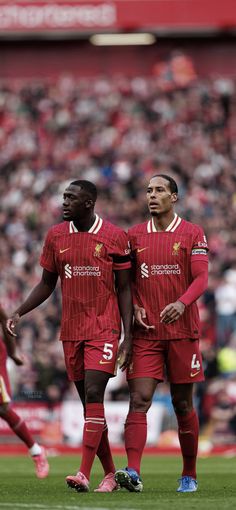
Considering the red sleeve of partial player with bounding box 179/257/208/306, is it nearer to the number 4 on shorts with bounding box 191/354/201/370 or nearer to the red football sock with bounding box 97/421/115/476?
the number 4 on shorts with bounding box 191/354/201/370

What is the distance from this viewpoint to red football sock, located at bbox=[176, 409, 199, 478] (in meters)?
10.3

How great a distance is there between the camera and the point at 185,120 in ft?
96.3

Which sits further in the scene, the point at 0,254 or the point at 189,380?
the point at 0,254

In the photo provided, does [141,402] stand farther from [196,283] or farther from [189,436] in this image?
[196,283]

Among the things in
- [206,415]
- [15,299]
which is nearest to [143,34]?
[15,299]

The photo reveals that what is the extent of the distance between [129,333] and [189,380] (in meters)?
0.59

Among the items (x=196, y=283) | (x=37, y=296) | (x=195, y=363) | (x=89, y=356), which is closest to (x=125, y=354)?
(x=89, y=356)

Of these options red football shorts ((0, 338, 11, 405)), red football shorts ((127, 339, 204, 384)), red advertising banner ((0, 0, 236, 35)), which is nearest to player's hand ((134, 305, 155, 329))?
red football shorts ((127, 339, 204, 384))

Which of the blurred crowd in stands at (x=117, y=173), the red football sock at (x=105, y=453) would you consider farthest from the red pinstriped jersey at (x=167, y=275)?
the blurred crowd in stands at (x=117, y=173)

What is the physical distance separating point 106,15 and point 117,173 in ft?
18.3

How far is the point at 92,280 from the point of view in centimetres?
1029

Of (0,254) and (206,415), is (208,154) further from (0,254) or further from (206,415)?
(206,415)

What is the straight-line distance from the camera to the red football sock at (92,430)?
9930 mm

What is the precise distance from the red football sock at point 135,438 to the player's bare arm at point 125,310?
409 millimetres
